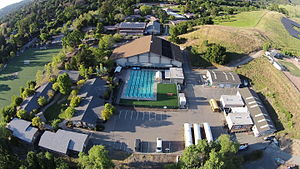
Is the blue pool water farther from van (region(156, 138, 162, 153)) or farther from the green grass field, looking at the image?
the green grass field

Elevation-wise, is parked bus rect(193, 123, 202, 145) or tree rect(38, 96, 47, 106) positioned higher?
tree rect(38, 96, 47, 106)

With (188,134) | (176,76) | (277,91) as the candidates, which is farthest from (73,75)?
(277,91)

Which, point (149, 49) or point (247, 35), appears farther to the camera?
point (247, 35)

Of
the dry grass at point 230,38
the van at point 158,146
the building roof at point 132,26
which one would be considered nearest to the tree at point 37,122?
the van at point 158,146

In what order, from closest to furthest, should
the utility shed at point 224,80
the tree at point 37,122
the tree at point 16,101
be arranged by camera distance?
the tree at point 37,122 → the tree at point 16,101 → the utility shed at point 224,80

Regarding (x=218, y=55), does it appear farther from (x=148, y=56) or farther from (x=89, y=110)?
(x=89, y=110)

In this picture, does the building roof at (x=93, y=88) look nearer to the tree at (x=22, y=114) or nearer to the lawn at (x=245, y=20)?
the tree at (x=22, y=114)

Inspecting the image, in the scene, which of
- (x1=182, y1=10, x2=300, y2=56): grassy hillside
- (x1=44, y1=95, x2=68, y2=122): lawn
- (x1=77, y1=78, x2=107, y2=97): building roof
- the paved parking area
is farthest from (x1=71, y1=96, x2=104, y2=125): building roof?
(x1=182, y1=10, x2=300, y2=56): grassy hillside
